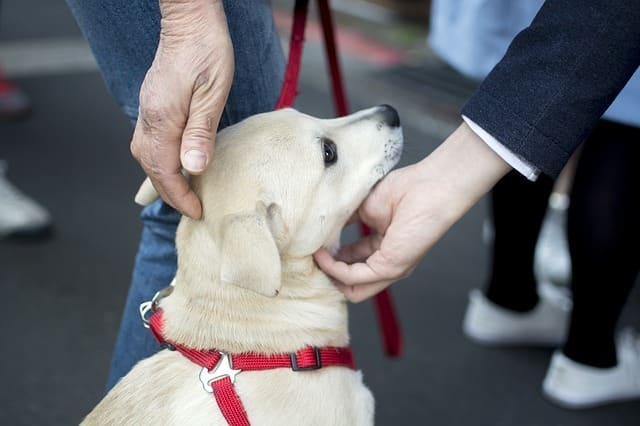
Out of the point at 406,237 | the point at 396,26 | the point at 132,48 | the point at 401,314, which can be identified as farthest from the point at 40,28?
the point at 406,237

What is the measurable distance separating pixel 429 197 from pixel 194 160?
0.54 meters

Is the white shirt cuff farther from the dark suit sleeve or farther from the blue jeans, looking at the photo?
the blue jeans

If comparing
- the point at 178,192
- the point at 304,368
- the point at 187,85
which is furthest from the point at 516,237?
the point at 187,85

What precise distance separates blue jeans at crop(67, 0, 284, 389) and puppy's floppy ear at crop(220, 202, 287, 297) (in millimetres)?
395

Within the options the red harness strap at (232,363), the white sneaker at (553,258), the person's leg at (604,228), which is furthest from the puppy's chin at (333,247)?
the white sneaker at (553,258)

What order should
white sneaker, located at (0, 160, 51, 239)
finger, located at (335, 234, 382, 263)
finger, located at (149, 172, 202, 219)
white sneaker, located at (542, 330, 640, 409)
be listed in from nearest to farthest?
finger, located at (149, 172, 202, 219)
finger, located at (335, 234, 382, 263)
white sneaker, located at (542, 330, 640, 409)
white sneaker, located at (0, 160, 51, 239)

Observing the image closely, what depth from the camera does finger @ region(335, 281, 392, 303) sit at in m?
1.86

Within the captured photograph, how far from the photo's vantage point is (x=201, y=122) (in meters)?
1.46

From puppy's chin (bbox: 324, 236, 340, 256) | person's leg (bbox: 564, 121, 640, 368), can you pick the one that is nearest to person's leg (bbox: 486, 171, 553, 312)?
person's leg (bbox: 564, 121, 640, 368)

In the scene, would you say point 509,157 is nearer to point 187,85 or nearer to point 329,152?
point 329,152

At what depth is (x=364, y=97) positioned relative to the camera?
5359 mm

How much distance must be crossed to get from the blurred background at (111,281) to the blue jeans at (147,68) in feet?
1.65

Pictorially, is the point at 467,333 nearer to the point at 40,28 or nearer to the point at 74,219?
the point at 74,219

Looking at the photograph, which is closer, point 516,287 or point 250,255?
point 250,255
